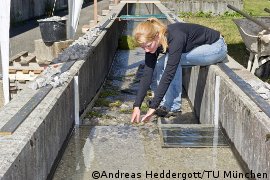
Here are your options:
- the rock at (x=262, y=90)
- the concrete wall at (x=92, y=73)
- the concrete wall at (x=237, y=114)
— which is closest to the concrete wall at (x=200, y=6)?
the concrete wall at (x=92, y=73)

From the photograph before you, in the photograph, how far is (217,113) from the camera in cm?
543

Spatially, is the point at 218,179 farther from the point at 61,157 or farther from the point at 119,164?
the point at 61,157

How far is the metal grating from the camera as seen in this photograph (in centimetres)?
495

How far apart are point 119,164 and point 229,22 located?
19.2 metres

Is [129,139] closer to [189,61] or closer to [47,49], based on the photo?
[189,61]

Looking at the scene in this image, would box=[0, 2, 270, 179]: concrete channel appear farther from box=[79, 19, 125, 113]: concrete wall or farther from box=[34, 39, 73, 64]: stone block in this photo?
box=[34, 39, 73, 64]: stone block

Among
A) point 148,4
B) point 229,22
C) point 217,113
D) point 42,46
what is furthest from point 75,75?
point 229,22

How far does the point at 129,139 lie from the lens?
5.15 meters

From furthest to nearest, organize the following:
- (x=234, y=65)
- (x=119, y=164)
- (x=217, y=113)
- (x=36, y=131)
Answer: (x=234, y=65) < (x=217, y=113) < (x=119, y=164) < (x=36, y=131)

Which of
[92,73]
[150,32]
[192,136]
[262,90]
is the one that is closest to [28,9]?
[92,73]

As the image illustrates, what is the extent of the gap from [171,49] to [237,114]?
91 centimetres

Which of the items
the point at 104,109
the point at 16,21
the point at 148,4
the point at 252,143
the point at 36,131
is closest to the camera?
the point at 36,131

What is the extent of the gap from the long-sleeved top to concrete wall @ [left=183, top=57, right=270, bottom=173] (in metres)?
0.45

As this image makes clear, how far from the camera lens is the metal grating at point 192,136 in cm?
495
